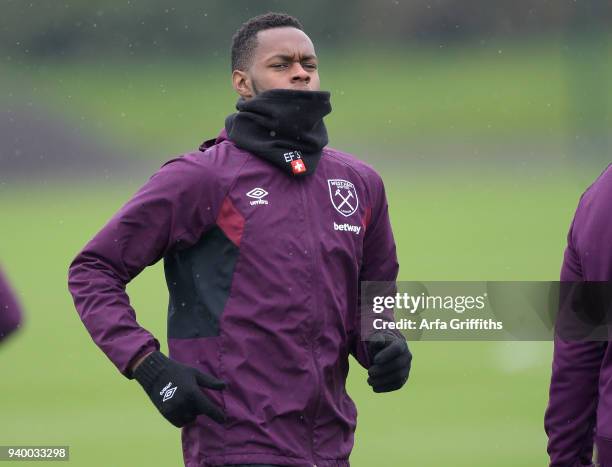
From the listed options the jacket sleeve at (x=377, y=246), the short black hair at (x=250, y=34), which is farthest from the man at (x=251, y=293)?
the short black hair at (x=250, y=34)

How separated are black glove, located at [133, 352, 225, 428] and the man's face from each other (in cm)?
82

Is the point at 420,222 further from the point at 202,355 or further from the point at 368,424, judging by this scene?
the point at 202,355

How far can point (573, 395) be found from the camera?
10.6ft

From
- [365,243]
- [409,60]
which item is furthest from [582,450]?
[409,60]

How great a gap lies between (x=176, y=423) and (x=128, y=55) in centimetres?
3199

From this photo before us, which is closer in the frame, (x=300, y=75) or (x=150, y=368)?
(x=150, y=368)

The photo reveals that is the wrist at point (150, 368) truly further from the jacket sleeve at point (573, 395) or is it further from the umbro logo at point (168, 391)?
the jacket sleeve at point (573, 395)

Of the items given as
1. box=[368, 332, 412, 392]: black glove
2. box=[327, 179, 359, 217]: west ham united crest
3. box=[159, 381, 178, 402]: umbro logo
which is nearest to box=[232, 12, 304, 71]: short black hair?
box=[327, 179, 359, 217]: west ham united crest

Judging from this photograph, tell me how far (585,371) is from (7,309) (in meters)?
1.36

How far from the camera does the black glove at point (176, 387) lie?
3182mm

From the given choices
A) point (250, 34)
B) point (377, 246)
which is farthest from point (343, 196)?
point (250, 34)

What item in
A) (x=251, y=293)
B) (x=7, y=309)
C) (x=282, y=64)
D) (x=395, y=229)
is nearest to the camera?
(x=7, y=309)

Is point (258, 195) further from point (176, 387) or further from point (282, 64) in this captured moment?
point (176, 387)

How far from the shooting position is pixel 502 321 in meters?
4.06
